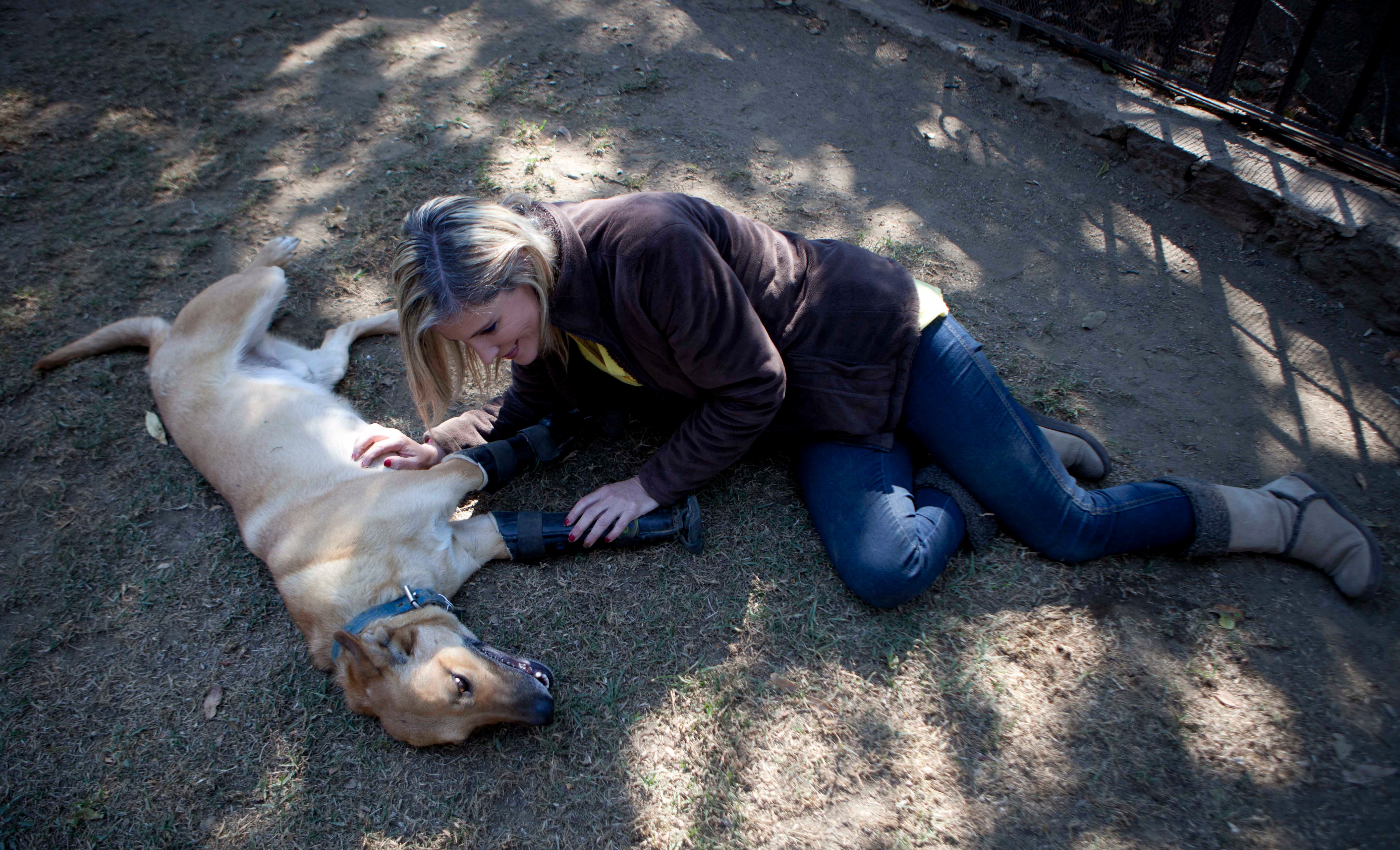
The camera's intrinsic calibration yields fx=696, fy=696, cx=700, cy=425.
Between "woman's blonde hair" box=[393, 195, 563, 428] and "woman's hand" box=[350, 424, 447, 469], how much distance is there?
83 cm

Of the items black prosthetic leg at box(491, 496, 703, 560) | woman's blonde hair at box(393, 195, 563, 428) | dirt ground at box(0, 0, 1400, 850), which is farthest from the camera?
black prosthetic leg at box(491, 496, 703, 560)

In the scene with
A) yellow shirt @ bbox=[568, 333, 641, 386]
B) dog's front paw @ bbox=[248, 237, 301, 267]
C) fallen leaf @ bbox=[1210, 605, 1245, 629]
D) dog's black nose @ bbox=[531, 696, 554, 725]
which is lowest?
dog's black nose @ bbox=[531, 696, 554, 725]

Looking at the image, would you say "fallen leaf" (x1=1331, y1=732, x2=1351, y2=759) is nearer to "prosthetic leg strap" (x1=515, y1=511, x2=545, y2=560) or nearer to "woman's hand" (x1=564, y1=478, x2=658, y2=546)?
"woman's hand" (x1=564, y1=478, x2=658, y2=546)

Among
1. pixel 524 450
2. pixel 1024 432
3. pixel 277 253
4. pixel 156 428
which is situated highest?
pixel 1024 432

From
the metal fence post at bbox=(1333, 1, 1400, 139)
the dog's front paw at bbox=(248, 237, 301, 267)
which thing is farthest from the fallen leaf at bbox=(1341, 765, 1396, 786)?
the dog's front paw at bbox=(248, 237, 301, 267)

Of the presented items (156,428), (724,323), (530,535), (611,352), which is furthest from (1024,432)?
(156,428)

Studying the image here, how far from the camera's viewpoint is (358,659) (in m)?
2.23

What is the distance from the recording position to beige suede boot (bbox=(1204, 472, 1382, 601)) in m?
2.41

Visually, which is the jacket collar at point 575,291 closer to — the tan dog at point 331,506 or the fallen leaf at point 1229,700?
the tan dog at point 331,506

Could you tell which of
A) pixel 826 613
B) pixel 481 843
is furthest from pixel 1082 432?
pixel 481 843

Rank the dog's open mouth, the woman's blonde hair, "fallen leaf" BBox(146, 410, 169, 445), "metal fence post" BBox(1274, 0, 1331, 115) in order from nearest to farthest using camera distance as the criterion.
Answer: the woman's blonde hair, the dog's open mouth, "fallen leaf" BBox(146, 410, 169, 445), "metal fence post" BBox(1274, 0, 1331, 115)

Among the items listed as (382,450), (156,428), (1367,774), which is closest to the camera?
(1367,774)

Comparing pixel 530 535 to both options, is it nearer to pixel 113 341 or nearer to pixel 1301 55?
pixel 113 341

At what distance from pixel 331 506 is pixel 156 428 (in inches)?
51.5
